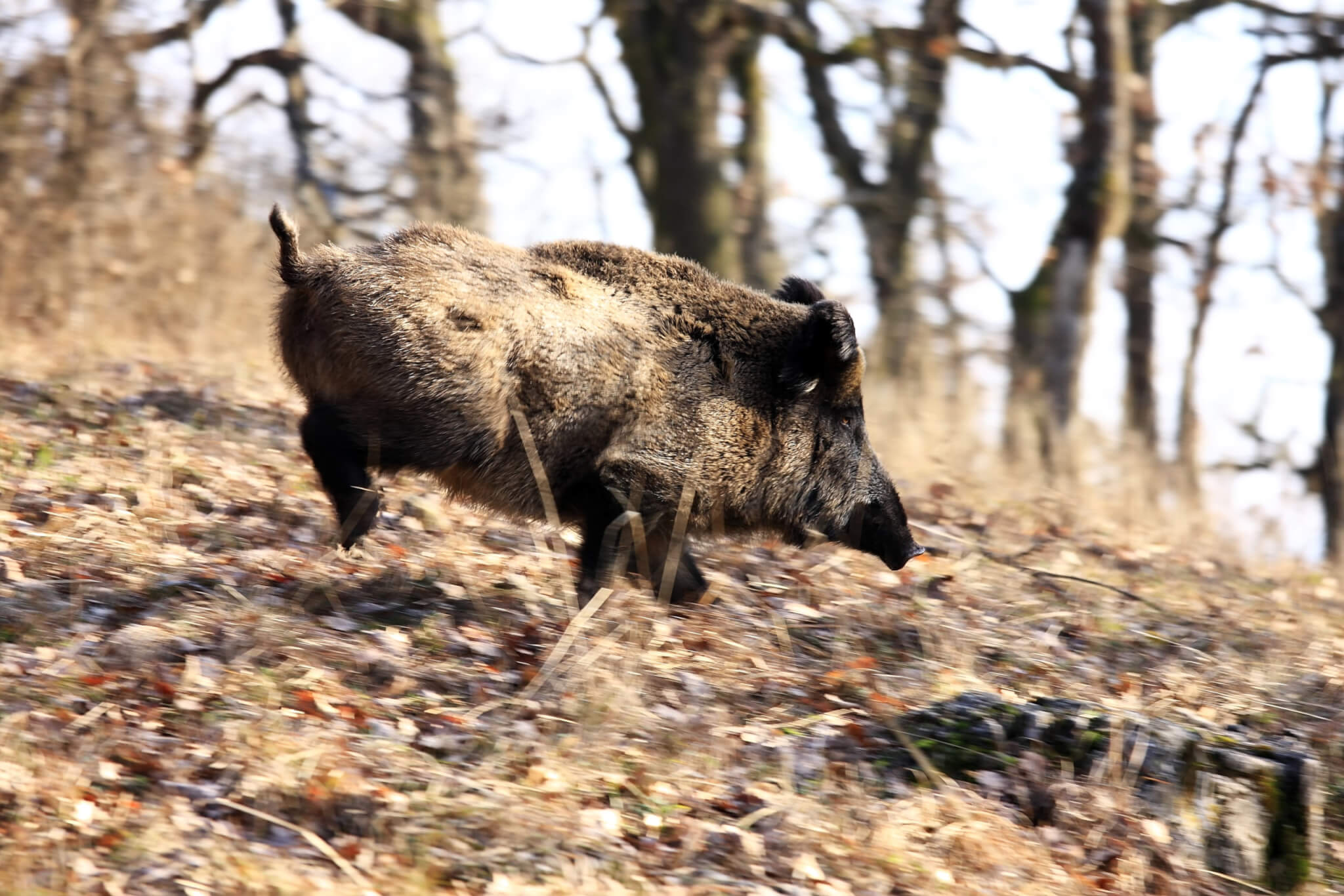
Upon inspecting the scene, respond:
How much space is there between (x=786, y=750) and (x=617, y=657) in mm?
947

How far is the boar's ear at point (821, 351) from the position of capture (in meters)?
6.41

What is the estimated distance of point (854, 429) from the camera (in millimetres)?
6945

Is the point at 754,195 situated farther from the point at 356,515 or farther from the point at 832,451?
the point at 356,515

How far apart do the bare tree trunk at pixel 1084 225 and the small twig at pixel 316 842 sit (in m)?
10.7

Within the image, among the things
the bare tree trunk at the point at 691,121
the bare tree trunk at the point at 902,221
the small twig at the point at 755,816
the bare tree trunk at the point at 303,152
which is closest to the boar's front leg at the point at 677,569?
the small twig at the point at 755,816

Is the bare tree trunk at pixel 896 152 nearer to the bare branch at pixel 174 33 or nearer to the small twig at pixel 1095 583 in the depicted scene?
the small twig at pixel 1095 583

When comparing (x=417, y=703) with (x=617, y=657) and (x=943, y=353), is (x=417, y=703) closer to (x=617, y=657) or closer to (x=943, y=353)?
(x=617, y=657)

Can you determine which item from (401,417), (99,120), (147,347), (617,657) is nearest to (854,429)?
(617,657)

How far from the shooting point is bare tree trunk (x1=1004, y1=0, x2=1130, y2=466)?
44.1ft

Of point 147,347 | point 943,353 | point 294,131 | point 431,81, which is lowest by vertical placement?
point 147,347

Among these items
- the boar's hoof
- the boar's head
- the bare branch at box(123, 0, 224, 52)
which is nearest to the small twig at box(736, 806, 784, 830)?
the boar's head

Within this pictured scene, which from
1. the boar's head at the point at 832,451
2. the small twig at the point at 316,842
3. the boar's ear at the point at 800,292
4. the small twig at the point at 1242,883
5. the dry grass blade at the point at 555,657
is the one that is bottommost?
the small twig at the point at 316,842

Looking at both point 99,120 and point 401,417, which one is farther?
point 99,120

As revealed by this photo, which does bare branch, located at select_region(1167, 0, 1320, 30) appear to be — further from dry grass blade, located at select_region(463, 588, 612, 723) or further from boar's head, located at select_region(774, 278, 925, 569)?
dry grass blade, located at select_region(463, 588, 612, 723)
